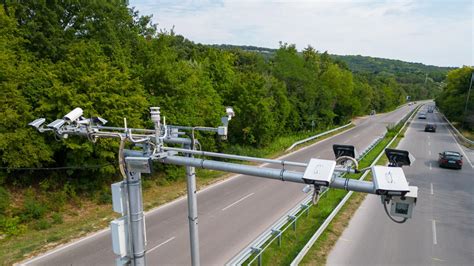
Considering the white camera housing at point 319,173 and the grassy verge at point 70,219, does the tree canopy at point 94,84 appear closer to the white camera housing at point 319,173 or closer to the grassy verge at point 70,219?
the grassy verge at point 70,219

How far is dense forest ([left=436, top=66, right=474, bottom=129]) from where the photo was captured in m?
44.9

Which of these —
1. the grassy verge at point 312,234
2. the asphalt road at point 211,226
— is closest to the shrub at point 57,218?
the asphalt road at point 211,226

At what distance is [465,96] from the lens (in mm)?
48875

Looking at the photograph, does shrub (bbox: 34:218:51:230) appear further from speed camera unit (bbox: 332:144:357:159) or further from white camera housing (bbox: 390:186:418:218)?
white camera housing (bbox: 390:186:418:218)

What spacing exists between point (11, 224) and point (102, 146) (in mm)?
4852

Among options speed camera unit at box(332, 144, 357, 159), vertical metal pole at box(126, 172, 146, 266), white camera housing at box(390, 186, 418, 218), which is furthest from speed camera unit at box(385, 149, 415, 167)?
vertical metal pole at box(126, 172, 146, 266)

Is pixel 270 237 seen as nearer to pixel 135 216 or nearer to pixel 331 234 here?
pixel 331 234

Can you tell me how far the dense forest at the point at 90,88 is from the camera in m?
14.3

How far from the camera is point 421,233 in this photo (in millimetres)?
11492

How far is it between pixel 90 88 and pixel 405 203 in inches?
597

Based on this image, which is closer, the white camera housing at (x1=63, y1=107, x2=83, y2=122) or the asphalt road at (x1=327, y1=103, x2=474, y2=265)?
the white camera housing at (x1=63, y1=107, x2=83, y2=122)

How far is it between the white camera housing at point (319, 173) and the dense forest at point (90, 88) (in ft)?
37.0

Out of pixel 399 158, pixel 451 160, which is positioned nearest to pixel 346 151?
pixel 399 158

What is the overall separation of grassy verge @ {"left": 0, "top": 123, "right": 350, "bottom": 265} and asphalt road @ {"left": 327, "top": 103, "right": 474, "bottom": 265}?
364 inches
